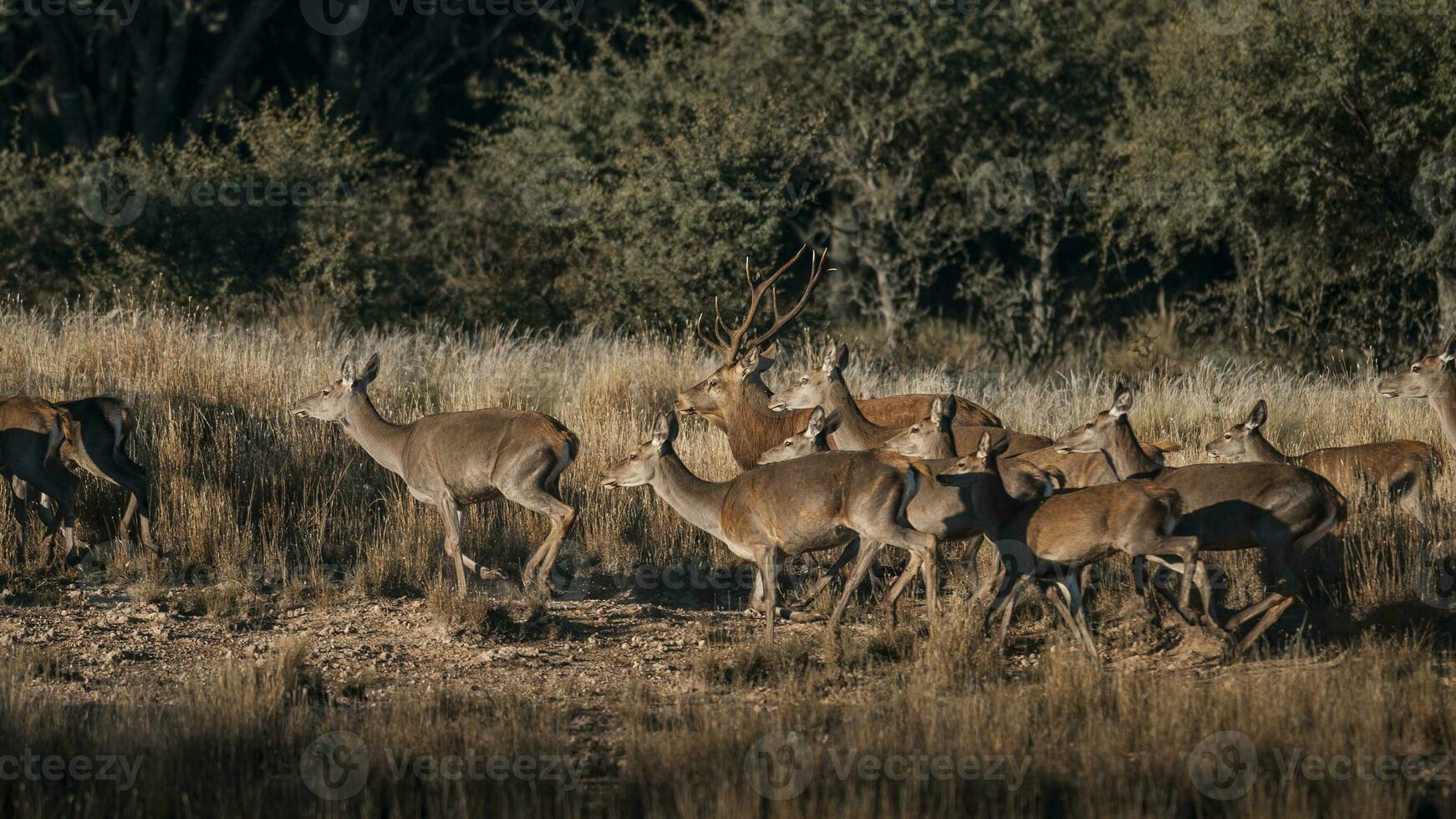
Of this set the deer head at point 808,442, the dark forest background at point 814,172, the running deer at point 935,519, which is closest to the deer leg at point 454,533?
the deer head at point 808,442

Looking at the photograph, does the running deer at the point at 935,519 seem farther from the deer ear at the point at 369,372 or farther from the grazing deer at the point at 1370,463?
the deer ear at the point at 369,372

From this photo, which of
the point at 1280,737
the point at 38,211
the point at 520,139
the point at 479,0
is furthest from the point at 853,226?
the point at 1280,737

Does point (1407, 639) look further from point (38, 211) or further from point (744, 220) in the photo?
point (38, 211)

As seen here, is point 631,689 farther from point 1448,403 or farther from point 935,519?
point 1448,403

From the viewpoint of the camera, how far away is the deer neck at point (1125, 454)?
10.9 m

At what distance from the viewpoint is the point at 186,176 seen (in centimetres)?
2291

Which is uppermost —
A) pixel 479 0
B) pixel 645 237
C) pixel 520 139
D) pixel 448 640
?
pixel 479 0

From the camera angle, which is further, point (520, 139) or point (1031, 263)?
point (1031, 263)

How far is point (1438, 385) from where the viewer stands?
13727 millimetres

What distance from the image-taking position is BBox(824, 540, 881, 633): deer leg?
32.2ft

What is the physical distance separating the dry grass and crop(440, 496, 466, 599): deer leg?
0.21 m

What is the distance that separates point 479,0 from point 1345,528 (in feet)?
80.2

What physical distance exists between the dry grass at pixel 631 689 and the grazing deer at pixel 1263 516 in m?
0.38

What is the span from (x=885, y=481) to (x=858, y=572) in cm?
72
